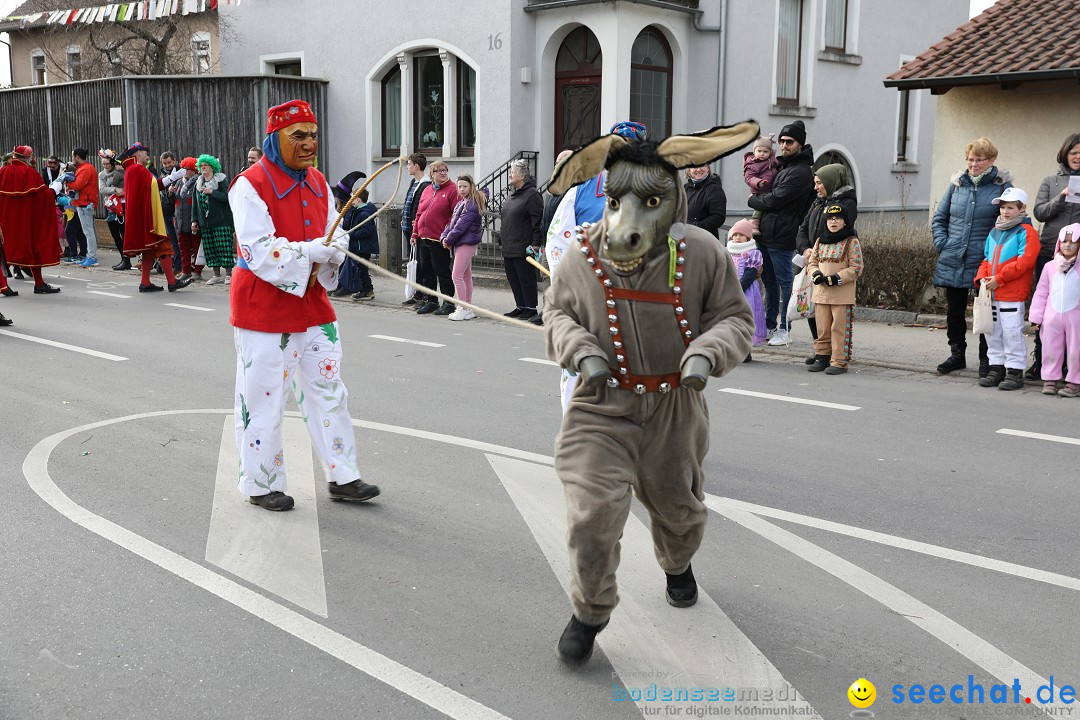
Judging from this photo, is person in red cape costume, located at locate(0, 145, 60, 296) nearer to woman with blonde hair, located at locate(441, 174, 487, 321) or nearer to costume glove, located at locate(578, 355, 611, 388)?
woman with blonde hair, located at locate(441, 174, 487, 321)

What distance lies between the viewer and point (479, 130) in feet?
65.9

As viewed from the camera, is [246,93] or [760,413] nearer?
[760,413]

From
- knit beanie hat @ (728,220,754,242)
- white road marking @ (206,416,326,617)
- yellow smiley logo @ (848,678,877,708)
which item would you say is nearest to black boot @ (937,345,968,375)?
knit beanie hat @ (728,220,754,242)

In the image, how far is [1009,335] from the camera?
29.1 ft

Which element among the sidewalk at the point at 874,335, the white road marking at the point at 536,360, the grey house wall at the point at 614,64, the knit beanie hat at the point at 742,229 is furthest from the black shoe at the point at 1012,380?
the grey house wall at the point at 614,64

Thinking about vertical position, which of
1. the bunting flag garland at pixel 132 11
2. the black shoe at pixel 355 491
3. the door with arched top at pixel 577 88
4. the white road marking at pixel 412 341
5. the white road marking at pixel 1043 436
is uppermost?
the bunting flag garland at pixel 132 11

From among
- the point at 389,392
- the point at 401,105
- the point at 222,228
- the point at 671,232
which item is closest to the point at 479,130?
the point at 401,105

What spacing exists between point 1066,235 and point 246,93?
1854cm

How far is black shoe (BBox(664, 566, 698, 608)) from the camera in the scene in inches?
167

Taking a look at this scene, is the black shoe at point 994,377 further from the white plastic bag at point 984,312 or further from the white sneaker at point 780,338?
the white sneaker at point 780,338

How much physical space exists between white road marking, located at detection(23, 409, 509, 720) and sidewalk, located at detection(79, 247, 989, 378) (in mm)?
6944

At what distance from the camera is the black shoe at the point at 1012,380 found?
883 centimetres

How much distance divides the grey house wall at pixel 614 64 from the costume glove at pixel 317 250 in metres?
13.7

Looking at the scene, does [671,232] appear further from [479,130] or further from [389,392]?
[479,130]
